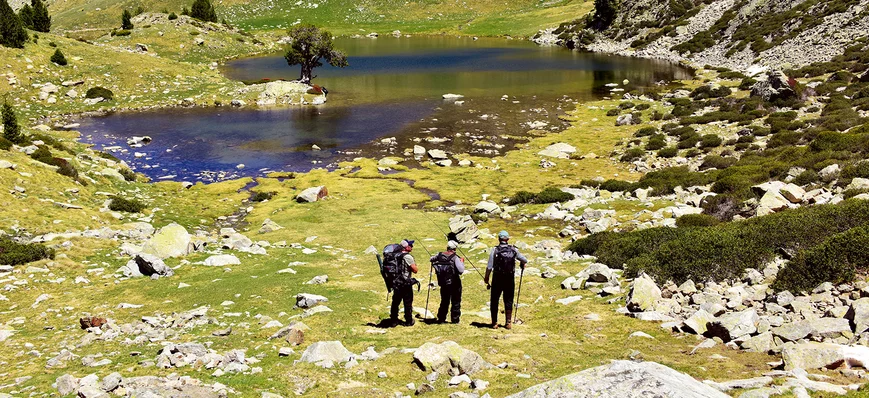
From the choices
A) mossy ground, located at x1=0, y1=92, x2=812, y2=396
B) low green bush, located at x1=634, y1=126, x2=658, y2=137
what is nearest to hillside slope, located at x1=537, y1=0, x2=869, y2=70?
low green bush, located at x1=634, y1=126, x2=658, y2=137

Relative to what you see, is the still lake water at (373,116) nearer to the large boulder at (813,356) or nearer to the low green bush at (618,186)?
the low green bush at (618,186)

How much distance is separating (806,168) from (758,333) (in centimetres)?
1914

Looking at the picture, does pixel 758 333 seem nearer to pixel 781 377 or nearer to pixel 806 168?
pixel 781 377

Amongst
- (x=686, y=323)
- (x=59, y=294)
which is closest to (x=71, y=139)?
(x=59, y=294)

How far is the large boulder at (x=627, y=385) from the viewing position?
7.58m

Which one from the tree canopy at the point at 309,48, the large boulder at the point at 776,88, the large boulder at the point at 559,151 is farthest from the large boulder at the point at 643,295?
the tree canopy at the point at 309,48

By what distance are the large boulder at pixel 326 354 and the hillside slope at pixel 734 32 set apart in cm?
7759

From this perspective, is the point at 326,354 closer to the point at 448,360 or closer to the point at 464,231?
the point at 448,360

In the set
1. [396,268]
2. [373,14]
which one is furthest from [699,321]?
[373,14]

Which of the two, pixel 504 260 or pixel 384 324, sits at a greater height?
pixel 504 260

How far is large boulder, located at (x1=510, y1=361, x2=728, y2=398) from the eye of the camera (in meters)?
7.58

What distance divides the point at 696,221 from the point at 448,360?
52.0 feet

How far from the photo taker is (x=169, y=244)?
76.6ft

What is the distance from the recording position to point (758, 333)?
41.5 feet
